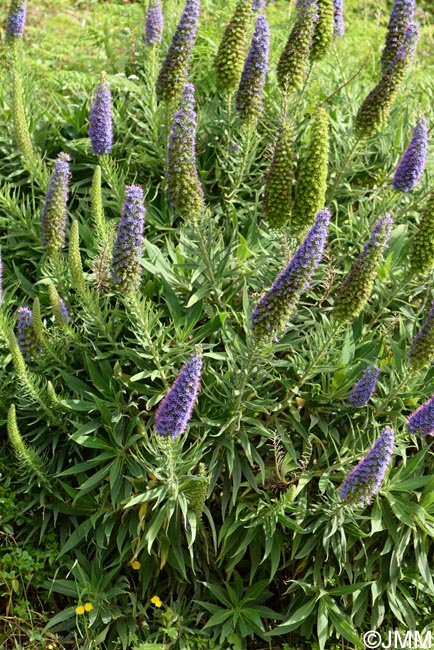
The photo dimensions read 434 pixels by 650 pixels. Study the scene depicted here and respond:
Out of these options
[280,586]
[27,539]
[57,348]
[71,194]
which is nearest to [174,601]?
[280,586]

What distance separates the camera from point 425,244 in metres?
3.90

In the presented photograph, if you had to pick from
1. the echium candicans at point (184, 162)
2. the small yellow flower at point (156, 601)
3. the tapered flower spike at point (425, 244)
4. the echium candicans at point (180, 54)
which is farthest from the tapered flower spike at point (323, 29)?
the small yellow flower at point (156, 601)

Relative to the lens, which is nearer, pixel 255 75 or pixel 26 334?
pixel 26 334

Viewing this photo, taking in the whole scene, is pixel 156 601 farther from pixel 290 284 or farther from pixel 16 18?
pixel 16 18

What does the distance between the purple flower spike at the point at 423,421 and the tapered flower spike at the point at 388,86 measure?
1.78 metres

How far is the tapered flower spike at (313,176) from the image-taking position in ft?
12.4

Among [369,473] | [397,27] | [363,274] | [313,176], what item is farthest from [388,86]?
[369,473]

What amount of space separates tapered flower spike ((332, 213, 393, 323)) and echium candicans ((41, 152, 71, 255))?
5.09ft

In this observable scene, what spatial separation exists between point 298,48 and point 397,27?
0.68 metres

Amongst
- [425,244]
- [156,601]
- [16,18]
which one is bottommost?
[156,601]

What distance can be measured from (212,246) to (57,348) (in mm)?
1099

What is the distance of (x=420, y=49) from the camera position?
959 cm

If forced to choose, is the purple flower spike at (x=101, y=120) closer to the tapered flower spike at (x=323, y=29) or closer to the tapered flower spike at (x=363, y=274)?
the tapered flower spike at (x=323, y=29)

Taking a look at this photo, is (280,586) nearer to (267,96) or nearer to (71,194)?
(71,194)
